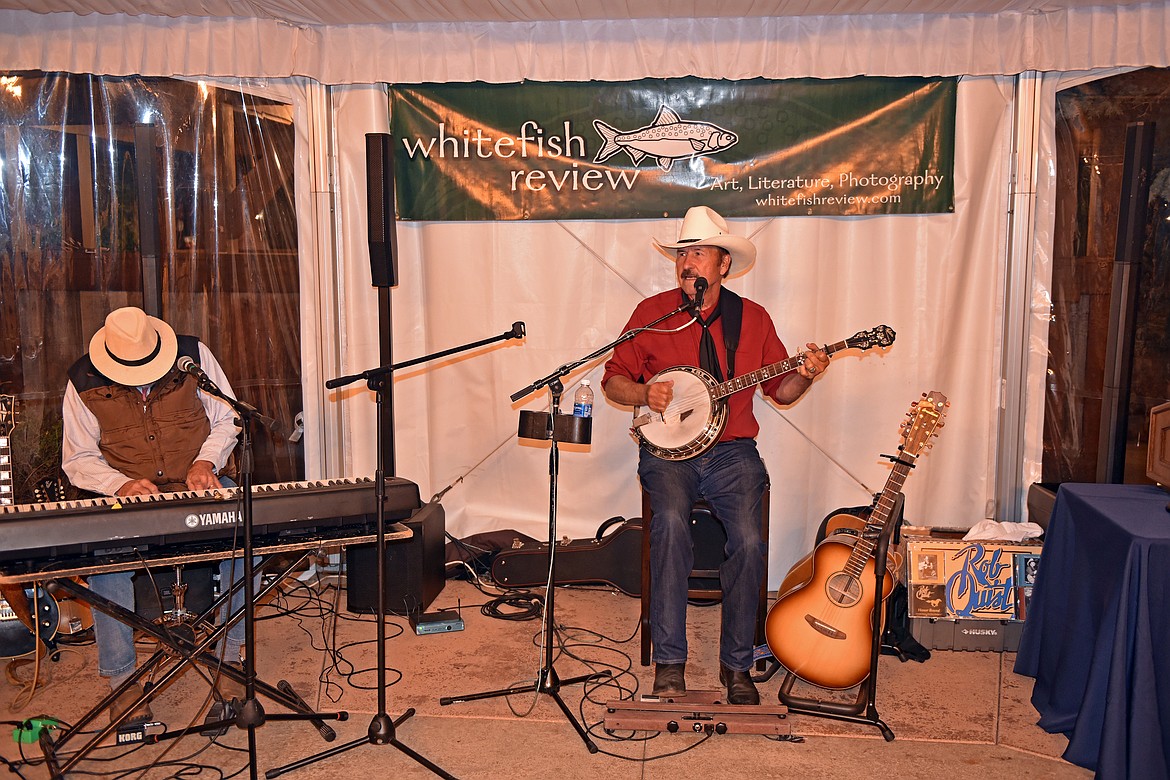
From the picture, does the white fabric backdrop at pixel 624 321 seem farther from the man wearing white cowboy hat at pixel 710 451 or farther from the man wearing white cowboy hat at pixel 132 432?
the man wearing white cowboy hat at pixel 132 432

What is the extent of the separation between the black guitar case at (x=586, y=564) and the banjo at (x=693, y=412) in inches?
33.0

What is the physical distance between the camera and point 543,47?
4555 millimetres

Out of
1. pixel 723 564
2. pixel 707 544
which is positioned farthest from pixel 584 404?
pixel 707 544

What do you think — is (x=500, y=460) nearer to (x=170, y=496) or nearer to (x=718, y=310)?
(x=718, y=310)

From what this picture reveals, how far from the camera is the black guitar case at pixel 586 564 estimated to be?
179 inches

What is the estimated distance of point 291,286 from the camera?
4.82 metres

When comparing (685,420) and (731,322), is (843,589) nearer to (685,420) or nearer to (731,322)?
(685,420)

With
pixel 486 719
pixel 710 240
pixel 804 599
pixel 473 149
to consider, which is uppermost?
pixel 473 149

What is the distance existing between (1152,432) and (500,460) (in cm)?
294

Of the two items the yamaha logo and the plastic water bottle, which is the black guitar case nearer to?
the plastic water bottle

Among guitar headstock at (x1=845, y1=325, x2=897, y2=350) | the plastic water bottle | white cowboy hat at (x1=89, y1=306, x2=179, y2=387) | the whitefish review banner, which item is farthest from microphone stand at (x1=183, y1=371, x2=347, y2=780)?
the whitefish review banner

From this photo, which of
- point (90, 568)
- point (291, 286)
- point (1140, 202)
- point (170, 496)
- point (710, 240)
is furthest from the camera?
point (291, 286)

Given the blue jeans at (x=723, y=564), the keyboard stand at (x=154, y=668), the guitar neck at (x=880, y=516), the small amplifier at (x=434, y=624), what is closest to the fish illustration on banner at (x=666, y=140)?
the blue jeans at (x=723, y=564)

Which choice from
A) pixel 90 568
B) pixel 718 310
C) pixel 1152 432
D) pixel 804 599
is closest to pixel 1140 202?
pixel 1152 432
